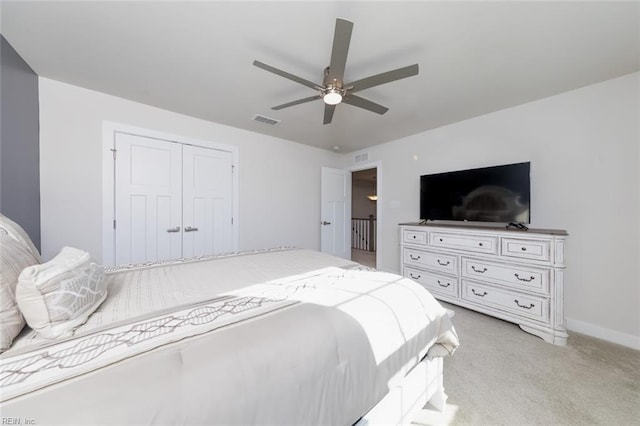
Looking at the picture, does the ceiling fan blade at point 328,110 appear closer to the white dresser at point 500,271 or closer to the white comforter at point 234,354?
the white comforter at point 234,354

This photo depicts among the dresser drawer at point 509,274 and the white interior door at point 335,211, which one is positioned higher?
the white interior door at point 335,211

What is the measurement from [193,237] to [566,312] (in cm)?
447

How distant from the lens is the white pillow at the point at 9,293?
75 centimetres

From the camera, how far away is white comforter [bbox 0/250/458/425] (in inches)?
23.2

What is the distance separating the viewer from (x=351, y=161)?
4848 millimetres

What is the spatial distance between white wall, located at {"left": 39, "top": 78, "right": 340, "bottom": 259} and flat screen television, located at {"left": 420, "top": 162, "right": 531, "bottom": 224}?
8.13 feet

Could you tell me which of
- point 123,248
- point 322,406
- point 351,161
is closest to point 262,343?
point 322,406

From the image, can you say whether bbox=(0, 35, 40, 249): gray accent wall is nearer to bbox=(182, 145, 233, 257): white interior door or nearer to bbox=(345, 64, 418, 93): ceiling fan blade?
bbox=(182, 145, 233, 257): white interior door

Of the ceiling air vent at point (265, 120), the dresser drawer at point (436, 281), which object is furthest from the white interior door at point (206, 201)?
the dresser drawer at point (436, 281)

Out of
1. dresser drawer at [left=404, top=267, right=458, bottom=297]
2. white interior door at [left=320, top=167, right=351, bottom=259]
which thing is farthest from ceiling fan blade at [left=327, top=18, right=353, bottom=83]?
white interior door at [left=320, top=167, right=351, bottom=259]

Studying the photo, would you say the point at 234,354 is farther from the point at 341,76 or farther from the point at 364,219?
the point at 364,219

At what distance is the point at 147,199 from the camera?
282 centimetres

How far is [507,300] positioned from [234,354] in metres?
2.80

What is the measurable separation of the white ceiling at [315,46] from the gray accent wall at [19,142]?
136 mm
